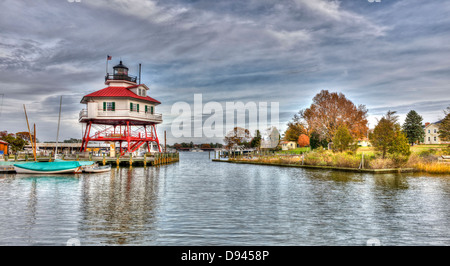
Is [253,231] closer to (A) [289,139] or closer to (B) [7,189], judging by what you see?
(B) [7,189]

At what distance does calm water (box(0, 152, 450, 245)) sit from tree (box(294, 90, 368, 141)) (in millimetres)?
45819

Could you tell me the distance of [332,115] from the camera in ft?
216

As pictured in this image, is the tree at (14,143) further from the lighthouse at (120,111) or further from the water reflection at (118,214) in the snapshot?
the water reflection at (118,214)

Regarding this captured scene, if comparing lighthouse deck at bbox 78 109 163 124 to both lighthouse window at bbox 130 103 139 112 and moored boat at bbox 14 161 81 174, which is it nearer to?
lighthouse window at bbox 130 103 139 112

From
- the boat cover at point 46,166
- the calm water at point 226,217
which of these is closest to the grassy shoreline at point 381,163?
the calm water at point 226,217

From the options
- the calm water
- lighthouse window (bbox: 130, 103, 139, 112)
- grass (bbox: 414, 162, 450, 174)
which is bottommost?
the calm water

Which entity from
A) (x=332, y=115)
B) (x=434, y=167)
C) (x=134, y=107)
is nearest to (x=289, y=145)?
(x=332, y=115)

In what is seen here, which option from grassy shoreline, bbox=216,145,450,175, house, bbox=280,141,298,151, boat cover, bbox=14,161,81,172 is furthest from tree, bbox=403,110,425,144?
boat cover, bbox=14,161,81,172

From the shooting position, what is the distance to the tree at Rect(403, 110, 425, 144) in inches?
3275

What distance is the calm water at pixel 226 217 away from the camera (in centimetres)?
1041

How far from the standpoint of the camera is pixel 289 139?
116312 millimetres

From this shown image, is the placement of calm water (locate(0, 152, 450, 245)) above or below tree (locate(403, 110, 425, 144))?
below
